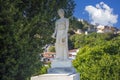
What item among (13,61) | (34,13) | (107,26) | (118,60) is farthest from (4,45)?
(107,26)

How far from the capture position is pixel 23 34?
1332cm

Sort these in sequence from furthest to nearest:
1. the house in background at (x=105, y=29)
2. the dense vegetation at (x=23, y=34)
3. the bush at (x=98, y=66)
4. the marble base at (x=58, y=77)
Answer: the house in background at (x=105, y=29) → the bush at (x=98, y=66) → the dense vegetation at (x=23, y=34) → the marble base at (x=58, y=77)

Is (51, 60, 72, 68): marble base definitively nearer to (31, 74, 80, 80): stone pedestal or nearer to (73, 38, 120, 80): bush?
(31, 74, 80, 80): stone pedestal

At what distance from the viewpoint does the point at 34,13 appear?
14.6m

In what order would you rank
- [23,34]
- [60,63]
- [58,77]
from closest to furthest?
[58,77]
[60,63]
[23,34]

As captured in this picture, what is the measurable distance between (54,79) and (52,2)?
5.08 metres

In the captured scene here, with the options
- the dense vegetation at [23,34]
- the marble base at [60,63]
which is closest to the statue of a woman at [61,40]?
the marble base at [60,63]

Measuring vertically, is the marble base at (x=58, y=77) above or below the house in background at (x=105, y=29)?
below

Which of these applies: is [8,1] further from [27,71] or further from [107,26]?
[107,26]

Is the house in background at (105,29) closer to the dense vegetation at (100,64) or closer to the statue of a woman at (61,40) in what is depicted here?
the dense vegetation at (100,64)

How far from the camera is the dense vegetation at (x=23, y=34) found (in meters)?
12.7

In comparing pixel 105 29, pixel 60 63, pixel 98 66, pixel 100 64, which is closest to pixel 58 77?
pixel 60 63

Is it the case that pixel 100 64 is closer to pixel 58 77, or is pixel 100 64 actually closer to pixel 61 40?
pixel 61 40

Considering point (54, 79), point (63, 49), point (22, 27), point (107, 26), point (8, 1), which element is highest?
point (107, 26)
